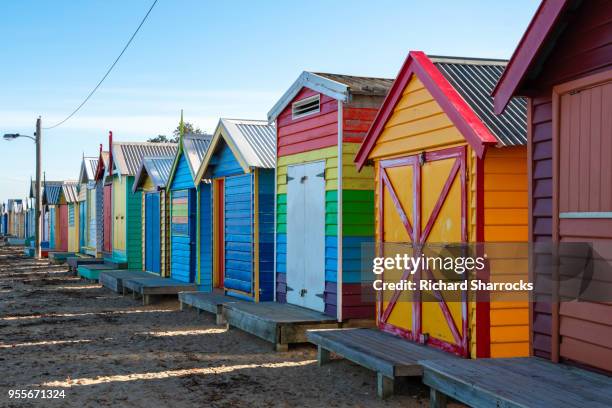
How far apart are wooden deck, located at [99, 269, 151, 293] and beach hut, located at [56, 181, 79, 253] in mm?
13557

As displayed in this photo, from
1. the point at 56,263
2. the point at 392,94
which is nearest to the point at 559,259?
the point at 392,94

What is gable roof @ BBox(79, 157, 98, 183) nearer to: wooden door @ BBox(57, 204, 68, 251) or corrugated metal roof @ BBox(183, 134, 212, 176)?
wooden door @ BBox(57, 204, 68, 251)

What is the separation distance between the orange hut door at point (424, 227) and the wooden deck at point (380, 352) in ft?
0.75

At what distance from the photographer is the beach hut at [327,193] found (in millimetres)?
10586

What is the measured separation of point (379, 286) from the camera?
984 cm

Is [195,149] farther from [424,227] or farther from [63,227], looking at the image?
[63,227]

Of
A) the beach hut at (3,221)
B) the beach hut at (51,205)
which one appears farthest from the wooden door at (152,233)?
the beach hut at (3,221)

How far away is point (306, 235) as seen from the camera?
11.6 meters

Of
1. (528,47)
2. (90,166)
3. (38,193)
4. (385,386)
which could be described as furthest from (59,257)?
(528,47)

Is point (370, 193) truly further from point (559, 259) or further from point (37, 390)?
point (37, 390)

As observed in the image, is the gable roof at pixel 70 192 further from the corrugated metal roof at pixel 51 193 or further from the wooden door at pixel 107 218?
the wooden door at pixel 107 218

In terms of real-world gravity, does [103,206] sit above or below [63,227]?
above

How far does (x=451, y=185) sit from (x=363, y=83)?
144 inches

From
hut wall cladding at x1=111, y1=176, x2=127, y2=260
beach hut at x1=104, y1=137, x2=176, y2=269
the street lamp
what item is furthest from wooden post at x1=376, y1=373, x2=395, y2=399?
the street lamp
